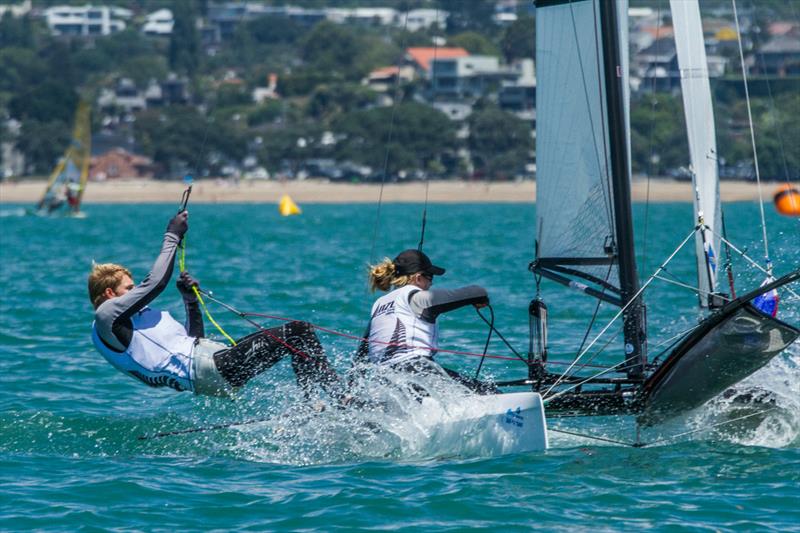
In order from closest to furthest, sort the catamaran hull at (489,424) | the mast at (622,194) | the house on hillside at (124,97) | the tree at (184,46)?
the catamaran hull at (489,424), the mast at (622,194), the house on hillside at (124,97), the tree at (184,46)

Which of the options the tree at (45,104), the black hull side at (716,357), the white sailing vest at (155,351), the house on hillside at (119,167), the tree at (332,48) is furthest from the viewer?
the tree at (332,48)

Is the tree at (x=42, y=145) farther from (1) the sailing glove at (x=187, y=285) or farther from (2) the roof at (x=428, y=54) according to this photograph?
(1) the sailing glove at (x=187, y=285)

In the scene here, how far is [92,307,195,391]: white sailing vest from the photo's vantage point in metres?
6.83

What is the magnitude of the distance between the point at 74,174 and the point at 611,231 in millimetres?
41761

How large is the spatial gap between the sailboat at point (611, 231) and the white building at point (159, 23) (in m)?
129

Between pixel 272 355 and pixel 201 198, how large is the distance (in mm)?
63860

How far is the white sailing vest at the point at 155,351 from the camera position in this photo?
6832 millimetres

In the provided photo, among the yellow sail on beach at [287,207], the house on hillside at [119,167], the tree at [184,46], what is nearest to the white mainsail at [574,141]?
the yellow sail on beach at [287,207]

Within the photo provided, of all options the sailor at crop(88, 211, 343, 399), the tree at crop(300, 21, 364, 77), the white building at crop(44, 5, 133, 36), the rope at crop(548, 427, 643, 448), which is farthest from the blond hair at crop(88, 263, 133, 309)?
the white building at crop(44, 5, 133, 36)

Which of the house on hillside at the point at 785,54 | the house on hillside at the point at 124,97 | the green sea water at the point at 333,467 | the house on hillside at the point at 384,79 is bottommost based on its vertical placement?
the green sea water at the point at 333,467

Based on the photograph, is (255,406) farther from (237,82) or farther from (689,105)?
(237,82)

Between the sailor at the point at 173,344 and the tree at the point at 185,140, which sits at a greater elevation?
the tree at the point at 185,140

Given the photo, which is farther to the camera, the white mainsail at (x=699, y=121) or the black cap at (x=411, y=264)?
the white mainsail at (x=699, y=121)

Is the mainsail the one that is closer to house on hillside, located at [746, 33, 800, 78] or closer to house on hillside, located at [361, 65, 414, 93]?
→ house on hillside, located at [746, 33, 800, 78]
